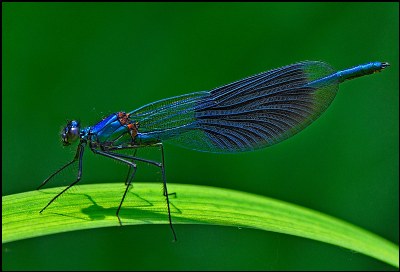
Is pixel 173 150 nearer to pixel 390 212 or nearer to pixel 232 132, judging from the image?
pixel 232 132

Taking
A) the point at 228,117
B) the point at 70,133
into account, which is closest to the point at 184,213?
the point at 228,117

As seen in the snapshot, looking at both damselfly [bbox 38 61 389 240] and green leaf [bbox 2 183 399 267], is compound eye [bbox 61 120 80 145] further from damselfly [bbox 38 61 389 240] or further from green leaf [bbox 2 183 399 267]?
green leaf [bbox 2 183 399 267]

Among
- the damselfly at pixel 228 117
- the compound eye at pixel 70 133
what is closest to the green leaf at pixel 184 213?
the damselfly at pixel 228 117

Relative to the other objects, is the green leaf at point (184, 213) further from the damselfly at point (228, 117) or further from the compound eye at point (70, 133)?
the compound eye at point (70, 133)

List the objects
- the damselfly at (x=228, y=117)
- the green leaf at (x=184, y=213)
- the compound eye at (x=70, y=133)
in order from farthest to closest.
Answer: the compound eye at (x=70, y=133) < the damselfly at (x=228, y=117) < the green leaf at (x=184, y=213)

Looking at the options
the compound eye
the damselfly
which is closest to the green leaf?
the damselfly
